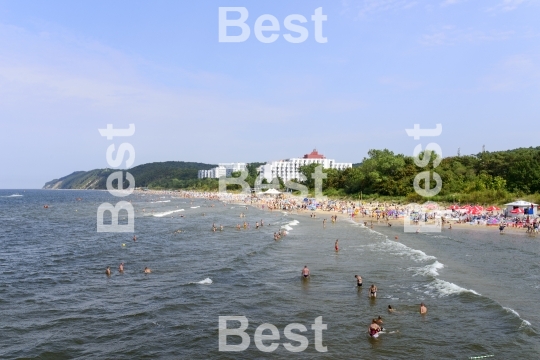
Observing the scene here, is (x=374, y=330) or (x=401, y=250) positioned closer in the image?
(x=374, y=330)

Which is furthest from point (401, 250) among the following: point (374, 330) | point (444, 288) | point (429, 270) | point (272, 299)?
point (374, 330)

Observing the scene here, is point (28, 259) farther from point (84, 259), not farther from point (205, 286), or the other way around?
point (205, 286)

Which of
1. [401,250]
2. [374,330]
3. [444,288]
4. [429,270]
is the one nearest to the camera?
[374,330]

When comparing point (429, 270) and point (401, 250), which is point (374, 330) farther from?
point (401, 250)

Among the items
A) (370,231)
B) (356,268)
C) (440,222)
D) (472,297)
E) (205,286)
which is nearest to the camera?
(472,297)

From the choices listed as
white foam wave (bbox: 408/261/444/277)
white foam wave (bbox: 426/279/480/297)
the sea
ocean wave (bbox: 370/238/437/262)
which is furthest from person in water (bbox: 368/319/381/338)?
ocean wave (bbox: 370/238/437/262)

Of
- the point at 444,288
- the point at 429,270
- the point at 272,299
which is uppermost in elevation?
the point at 429,270

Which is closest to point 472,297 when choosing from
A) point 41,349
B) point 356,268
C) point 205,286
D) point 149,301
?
point 356,268
